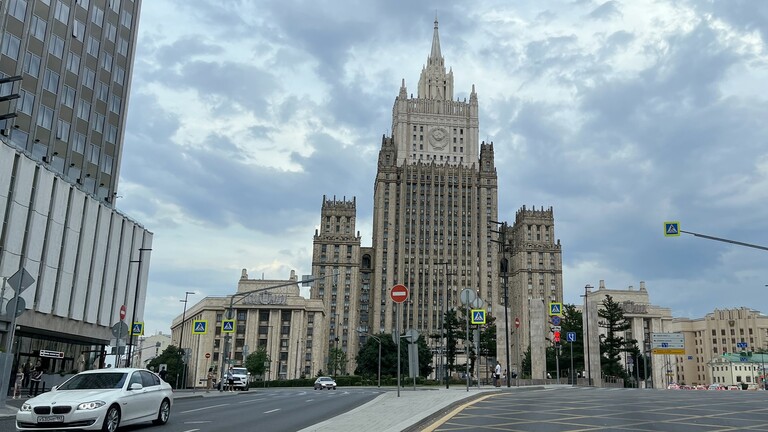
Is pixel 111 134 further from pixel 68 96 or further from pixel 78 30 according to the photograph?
pixel 78 30

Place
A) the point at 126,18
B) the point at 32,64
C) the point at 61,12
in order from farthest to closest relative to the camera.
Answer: the point at 126,18, the point at 61,12, the point at 32,64

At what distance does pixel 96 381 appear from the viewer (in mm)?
14719

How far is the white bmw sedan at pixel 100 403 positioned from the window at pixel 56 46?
45.4 meters

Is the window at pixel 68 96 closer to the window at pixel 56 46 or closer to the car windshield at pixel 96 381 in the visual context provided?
the window at pixel 56 46

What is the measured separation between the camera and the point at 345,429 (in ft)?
43.3

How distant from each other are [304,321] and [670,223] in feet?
399

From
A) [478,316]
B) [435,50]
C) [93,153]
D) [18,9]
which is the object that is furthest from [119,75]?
[435,50]

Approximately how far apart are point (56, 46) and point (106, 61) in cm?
696

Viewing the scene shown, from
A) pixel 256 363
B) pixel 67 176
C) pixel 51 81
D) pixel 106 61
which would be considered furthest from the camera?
pixel 256 363

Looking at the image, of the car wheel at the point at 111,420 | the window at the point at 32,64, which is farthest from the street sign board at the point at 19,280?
the window at the point at 32,64

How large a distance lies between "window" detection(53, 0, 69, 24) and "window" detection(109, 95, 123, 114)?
8.54 metres

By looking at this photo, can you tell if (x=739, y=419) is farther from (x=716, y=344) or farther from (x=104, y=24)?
(x=716, y=344)

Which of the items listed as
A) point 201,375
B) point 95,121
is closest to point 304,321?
point 201,375

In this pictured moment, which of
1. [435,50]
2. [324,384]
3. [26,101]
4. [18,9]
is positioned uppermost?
[435,50]
